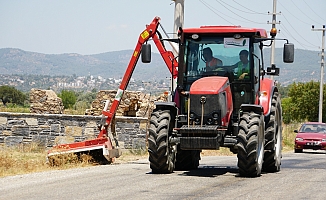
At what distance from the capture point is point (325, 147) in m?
28.1

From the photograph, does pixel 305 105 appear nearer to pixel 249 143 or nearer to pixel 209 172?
pixel 209 172

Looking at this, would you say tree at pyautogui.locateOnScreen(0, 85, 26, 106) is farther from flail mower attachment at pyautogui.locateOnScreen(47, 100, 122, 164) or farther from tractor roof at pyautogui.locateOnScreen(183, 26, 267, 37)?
tractor roof at pyautogui.locateOnScreen(183, 26, 267, 37)

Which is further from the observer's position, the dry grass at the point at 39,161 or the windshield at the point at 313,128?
the windshield at the point at 313,128

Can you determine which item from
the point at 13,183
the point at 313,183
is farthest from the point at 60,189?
the point at 313,183

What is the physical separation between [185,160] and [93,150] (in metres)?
3.32

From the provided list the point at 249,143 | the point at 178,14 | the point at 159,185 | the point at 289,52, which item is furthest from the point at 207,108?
the point at 178,14

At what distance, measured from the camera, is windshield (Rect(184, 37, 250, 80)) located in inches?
556

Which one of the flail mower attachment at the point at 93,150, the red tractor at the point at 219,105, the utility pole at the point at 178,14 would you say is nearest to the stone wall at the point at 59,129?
the utility pole at the point at 178,14

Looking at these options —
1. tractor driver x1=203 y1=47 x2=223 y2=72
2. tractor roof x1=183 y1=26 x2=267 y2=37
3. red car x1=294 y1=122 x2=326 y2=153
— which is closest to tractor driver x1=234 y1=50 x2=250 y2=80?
tractor driver x1=203 y1=47 x2=223 y2=72

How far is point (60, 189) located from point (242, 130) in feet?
12.7

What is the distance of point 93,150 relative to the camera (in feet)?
57.2

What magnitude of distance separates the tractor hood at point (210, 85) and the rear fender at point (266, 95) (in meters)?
1.21

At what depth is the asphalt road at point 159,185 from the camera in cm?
1047

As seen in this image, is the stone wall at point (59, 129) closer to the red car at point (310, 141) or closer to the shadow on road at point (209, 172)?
the red car at point (310, 141)
